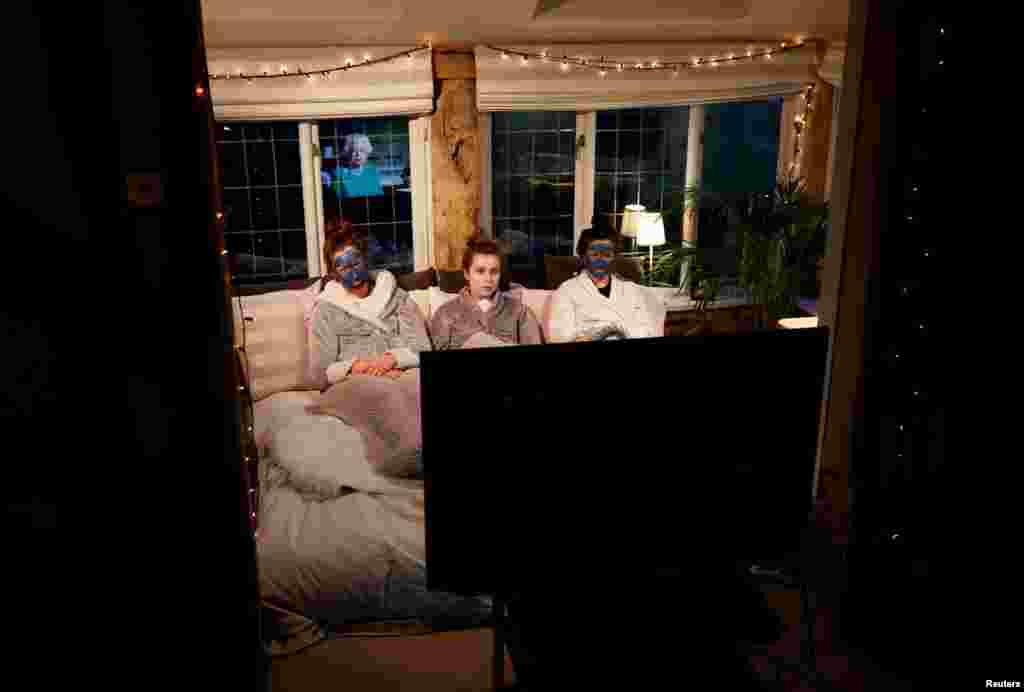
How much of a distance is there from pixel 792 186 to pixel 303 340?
2.90m

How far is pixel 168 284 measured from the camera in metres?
1.60

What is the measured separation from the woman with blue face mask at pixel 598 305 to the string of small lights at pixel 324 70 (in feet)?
4.86

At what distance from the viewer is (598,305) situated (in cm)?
439

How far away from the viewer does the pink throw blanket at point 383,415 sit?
292cm

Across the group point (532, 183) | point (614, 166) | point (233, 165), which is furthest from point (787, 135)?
point (233, 165)

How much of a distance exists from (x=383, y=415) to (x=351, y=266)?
119 centimetres

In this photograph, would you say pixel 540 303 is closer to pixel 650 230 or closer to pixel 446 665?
pixel 650 230

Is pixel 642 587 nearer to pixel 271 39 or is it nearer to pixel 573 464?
pixel 573 464

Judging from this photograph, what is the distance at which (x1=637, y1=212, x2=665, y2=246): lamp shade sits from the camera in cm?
512

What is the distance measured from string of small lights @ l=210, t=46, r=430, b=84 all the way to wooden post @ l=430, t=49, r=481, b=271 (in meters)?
0.20

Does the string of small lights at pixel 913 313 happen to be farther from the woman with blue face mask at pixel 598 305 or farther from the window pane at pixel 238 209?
the window pane at pixel 238 209

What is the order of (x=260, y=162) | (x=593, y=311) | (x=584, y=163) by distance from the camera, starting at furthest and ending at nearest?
(x=584, y=163), (x=260, y=162), (x=593, y=311)

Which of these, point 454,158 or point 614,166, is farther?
point 614,166

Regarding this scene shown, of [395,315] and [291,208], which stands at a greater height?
[291,208]
